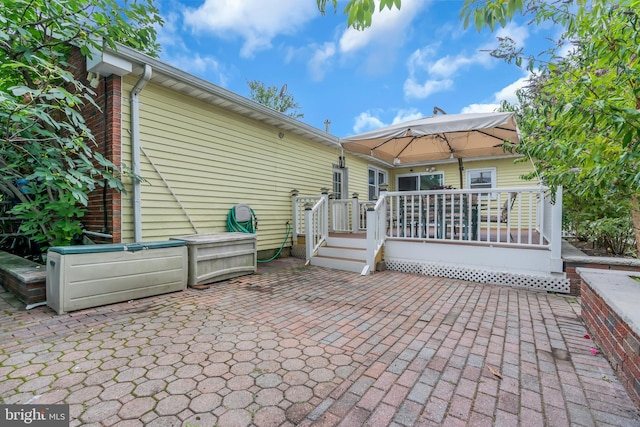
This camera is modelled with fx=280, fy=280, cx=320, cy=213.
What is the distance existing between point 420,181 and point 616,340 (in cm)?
974

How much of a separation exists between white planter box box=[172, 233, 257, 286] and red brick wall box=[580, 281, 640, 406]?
14.4 ft

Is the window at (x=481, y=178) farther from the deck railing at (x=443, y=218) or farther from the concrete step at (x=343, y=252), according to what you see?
the concrete step at (x=343, y=252)

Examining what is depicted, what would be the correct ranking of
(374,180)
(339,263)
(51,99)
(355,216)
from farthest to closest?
(374,180)
(355,216)
(339,263)
(51,99)

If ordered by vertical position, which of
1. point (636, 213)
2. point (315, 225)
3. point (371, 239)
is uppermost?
point (636, 213)

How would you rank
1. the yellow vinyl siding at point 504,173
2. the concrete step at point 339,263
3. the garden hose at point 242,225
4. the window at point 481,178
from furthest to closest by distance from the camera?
the window at point 481,178 → the yellow vinyl siding at point 504,173 → the garden hose at point 242,225 → the concrete step at point 339,263

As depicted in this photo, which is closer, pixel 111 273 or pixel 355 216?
pixel 111 273

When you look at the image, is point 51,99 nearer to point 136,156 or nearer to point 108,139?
point 108,139

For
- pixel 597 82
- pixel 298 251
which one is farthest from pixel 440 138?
pixel 298 251

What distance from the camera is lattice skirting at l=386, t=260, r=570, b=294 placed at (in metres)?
4.02

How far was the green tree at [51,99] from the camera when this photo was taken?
3330mm

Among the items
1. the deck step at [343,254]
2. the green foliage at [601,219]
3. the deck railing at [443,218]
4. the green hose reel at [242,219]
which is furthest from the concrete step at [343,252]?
the green foliage at [601,219]

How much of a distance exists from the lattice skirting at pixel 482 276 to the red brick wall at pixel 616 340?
56.6 inches

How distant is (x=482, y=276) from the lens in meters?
4.55

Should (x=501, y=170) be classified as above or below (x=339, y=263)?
above
